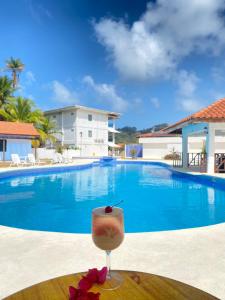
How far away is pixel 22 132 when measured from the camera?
74.6 ft

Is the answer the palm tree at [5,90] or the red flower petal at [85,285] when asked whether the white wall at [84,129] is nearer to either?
the palm tree at [5,90]

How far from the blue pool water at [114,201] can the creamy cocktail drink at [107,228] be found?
4.58m

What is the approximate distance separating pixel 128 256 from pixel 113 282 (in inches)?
82.9

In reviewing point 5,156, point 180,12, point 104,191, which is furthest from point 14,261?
point 5,156

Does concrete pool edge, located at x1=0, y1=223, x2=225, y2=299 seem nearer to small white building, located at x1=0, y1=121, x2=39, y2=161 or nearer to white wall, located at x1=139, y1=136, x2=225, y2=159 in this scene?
small white building, located at x1=0, y1=121, x2=39, y2=161

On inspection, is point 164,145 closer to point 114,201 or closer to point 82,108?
point 82,108

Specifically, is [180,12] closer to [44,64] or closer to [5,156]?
[5,156]

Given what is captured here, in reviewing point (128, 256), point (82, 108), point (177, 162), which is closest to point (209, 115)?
point (177, 162)

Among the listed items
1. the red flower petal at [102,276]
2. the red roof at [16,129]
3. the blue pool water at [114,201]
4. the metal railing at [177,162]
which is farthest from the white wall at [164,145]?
the red flower petal at [102,276]

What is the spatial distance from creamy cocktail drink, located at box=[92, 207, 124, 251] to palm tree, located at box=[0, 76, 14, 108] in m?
29.8

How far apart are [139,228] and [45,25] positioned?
67.8 ft

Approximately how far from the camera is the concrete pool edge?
2.86 metres

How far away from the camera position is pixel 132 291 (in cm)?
136

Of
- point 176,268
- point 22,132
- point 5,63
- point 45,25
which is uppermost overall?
point 5,63
